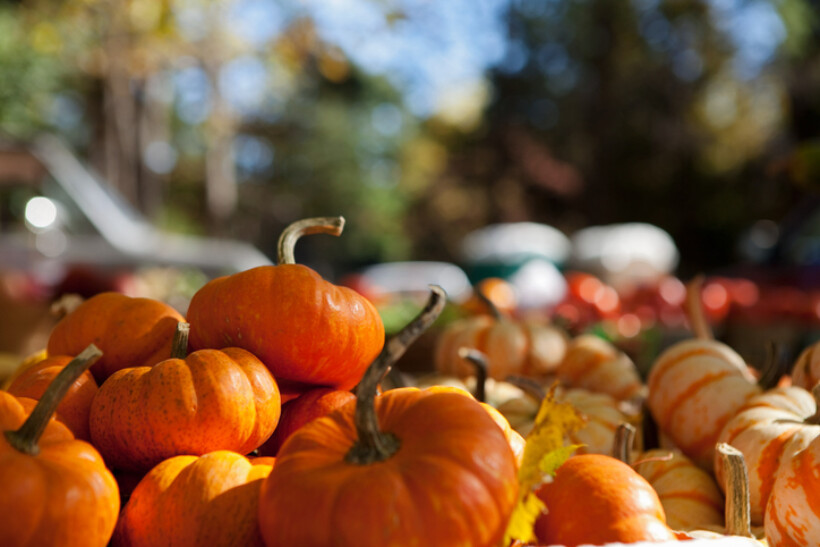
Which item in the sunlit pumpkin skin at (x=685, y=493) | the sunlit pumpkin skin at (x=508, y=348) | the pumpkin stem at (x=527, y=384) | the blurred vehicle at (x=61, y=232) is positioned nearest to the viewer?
the sunlit pumpkin skin at (x=685, y=493)

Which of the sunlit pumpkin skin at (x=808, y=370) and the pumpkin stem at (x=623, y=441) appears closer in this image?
the pumpkin stem at (x=623, y=441)

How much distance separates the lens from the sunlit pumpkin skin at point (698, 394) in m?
2.00

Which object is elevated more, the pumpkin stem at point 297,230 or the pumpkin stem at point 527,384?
the pumpkin stem at point 297,230

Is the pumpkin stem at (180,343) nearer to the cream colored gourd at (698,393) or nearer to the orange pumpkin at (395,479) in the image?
the orange pumpkin at (395,479)

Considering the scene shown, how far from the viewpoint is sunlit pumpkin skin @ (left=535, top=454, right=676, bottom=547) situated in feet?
3.79

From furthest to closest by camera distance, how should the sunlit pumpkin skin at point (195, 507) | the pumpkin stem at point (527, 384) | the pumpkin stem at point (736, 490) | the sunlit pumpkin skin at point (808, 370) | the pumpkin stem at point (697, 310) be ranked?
the pumpkin stem at point (697, 310)
the pumpkin stem at point (527, 384)
the sunlit pumpkin skin at point (808, 370)
the pumpkin stem at point (736, 490)
the sunlit pumpkin skin at point (195, 507)

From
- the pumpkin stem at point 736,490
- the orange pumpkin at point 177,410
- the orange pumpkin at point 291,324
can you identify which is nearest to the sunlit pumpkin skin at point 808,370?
the pumpkin stem at point 736,490

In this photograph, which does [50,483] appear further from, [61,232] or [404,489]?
[61,232]

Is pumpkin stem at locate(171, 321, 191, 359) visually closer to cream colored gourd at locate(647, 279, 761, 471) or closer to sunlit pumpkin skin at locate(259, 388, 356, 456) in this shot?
sunlit pumpkin skin at locate(259, 388, 356, 456)

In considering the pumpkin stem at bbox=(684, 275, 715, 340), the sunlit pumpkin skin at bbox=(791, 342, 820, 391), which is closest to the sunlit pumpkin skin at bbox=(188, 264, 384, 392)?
the sunlit pumpkin skin at bbox=(791, 342, 820, 391)

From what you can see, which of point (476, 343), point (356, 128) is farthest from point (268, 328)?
point (356, 128)

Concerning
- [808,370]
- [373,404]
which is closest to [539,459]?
[373,404]

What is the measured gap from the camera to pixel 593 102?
73.7 ft

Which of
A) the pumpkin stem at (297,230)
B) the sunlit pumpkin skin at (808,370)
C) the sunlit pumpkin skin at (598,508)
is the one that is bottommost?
the sunlit pumpkin skin at (808,370)
